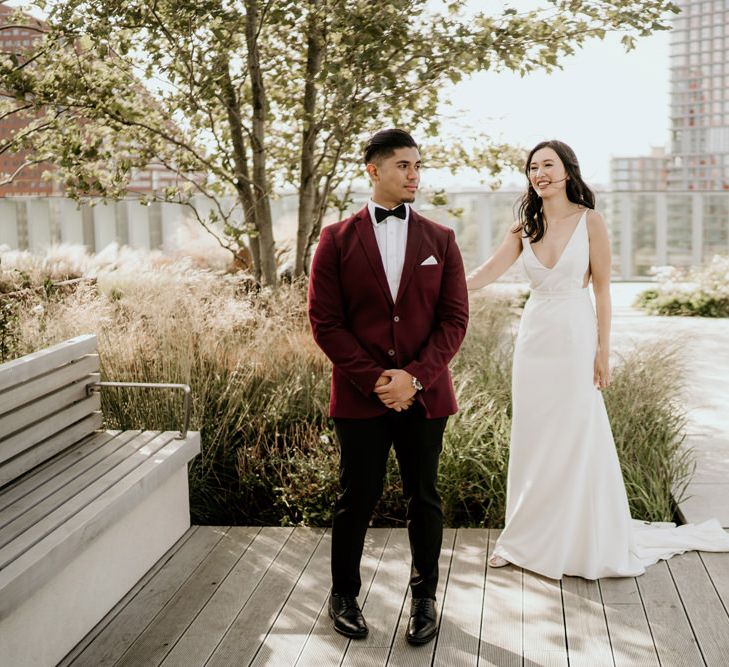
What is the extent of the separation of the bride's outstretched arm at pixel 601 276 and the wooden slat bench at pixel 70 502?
69.7 inches

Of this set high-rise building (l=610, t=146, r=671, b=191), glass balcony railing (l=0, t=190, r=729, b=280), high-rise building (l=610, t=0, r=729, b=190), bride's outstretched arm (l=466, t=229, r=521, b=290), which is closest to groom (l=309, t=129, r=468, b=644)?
bride's outstretched arm (l=466, t=229, r=521, b=290)

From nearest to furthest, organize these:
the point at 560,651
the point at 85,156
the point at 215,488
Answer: the point at 560,651 < the point at 215,488 < the point at 85,156

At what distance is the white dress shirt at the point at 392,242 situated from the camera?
2.84 m

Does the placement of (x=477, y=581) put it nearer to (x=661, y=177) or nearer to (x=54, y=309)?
(x=54, y=309)

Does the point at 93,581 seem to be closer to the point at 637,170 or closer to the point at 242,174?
the point at 242,174

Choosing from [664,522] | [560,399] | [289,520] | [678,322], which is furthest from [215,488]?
[678,322]

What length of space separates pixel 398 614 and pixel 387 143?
163cm

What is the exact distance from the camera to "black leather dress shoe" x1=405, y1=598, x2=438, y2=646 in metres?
2.85

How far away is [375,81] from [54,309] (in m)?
2.32

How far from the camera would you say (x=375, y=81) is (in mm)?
5250

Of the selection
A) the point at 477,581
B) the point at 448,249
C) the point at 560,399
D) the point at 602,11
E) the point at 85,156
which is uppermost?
the point at 602,11

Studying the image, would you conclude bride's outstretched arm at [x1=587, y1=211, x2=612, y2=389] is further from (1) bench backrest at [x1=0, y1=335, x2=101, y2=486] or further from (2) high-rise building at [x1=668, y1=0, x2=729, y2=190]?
(2) high-rise building at [x1=668, y1=0, x2=729, y2=190]

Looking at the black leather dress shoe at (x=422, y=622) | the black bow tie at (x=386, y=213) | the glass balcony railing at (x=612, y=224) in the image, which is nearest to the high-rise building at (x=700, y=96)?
the glass balcony railing at (x=612, y=224)

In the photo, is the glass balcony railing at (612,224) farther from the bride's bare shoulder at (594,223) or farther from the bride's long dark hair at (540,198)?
the bride's bare shoulder at (594,223)
